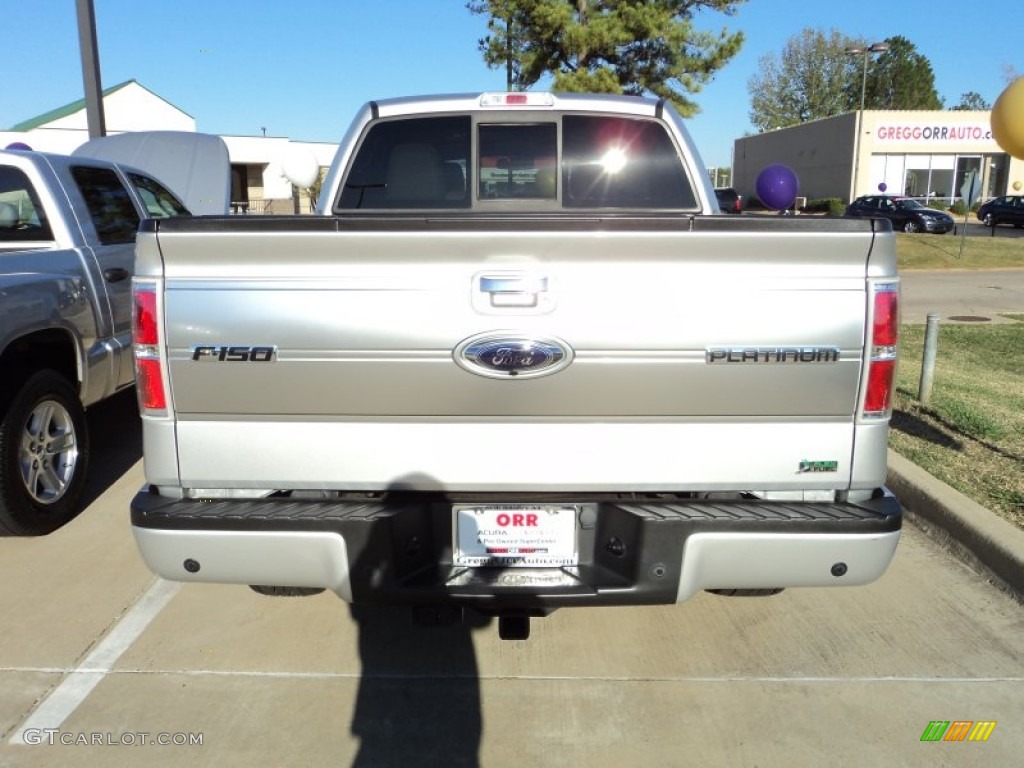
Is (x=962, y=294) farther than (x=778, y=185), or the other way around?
(x=962, y=294)

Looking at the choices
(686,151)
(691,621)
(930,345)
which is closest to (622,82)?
(930,345)

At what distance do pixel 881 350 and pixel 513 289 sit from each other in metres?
1.11

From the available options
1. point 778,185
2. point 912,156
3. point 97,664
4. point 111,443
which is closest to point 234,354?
point 97,664

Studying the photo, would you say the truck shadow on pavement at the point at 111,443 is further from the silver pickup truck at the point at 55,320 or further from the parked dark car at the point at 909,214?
the parked dark car at the point at 909,214

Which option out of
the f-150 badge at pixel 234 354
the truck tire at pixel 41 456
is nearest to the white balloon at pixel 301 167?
the truck tire at pixel 41 456

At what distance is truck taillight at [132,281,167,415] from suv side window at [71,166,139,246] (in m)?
3.10

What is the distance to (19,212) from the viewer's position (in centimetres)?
506

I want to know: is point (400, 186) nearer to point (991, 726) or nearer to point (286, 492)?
point (286, 492)

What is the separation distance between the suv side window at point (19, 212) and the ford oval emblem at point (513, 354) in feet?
11.9

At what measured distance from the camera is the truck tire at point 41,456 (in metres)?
4.27

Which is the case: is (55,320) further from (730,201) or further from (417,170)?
(730,201)

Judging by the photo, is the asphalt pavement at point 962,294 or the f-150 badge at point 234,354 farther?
the asphalt pavement at point 962,294

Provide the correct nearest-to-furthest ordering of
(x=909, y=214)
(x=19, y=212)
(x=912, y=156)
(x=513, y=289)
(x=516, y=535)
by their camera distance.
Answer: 1. (x=513, y=289)
2. (x=516, y=535)
3. (x=19, y=212)
4. (x=909, y=214)
5. (x=912, y=156)

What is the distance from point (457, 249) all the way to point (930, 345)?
5.24m
